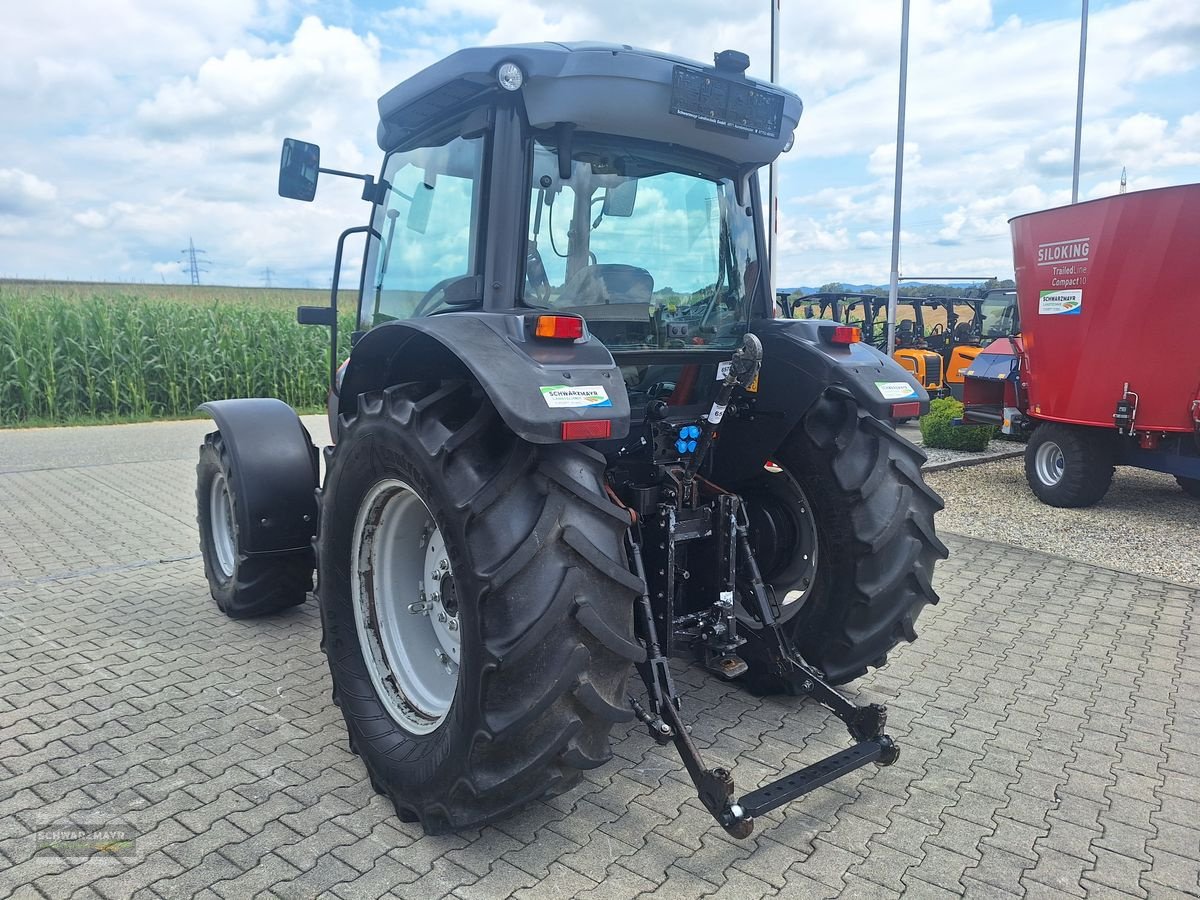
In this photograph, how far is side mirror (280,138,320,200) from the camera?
3500mm

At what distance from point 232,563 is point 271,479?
87cm

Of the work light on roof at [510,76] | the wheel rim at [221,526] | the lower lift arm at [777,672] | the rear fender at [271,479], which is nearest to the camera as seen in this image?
the lower lift arm at [777,672]

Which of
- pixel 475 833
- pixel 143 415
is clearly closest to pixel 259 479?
pixel 475 833

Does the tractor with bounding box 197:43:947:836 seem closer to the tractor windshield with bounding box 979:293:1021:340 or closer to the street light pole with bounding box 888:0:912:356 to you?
the street light pole with bounding box 888:0:912:356

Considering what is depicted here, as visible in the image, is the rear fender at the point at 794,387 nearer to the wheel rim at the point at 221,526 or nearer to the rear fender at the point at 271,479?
the rear fender at the point at 271,479

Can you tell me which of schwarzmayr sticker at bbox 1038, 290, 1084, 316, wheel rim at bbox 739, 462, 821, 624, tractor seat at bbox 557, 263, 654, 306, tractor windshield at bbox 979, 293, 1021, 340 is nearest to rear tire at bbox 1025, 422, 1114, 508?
schwarzmayr sticker at bbox 1038, 290, 1084, 316

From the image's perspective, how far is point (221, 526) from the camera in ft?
15.5

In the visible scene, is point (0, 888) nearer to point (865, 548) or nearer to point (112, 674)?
point (112, 674)

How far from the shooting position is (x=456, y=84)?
9.57ft

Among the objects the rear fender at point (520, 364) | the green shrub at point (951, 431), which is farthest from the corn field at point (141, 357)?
the rear fender at point (520, 364)

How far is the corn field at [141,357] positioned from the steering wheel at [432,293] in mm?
11407

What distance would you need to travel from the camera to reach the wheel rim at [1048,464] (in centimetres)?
777

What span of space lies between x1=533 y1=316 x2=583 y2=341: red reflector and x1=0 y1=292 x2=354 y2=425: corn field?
12.5 m

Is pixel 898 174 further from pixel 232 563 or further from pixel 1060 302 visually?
pixel 232 563
